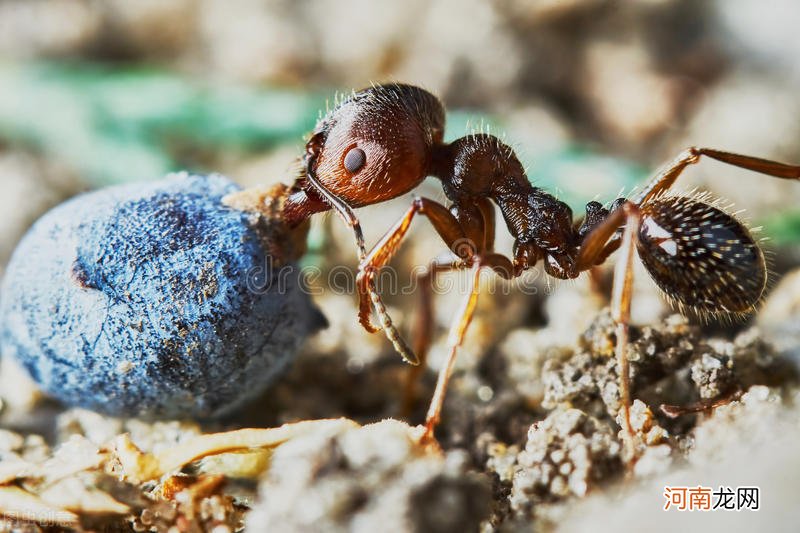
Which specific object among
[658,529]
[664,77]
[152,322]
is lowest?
[658,529]

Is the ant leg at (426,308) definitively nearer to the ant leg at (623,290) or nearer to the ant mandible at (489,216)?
the ant mandible at (489,216)

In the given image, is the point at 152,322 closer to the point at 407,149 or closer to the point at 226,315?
the point at 226,315

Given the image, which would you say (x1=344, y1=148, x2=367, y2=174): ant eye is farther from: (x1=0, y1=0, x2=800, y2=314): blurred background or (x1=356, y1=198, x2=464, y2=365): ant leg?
(x1=0, y1=0, x2=800, y2=314): blurred background

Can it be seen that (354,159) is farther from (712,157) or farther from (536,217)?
(712,157)

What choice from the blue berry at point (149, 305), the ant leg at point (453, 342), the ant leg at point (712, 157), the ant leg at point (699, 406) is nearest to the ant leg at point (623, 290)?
the ant leg at point (699, 406)

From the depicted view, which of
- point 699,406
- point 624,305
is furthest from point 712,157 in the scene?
point 699,406

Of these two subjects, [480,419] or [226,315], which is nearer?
[226,315]

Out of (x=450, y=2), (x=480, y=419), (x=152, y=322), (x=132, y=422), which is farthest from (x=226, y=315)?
(x=450, y=2)
